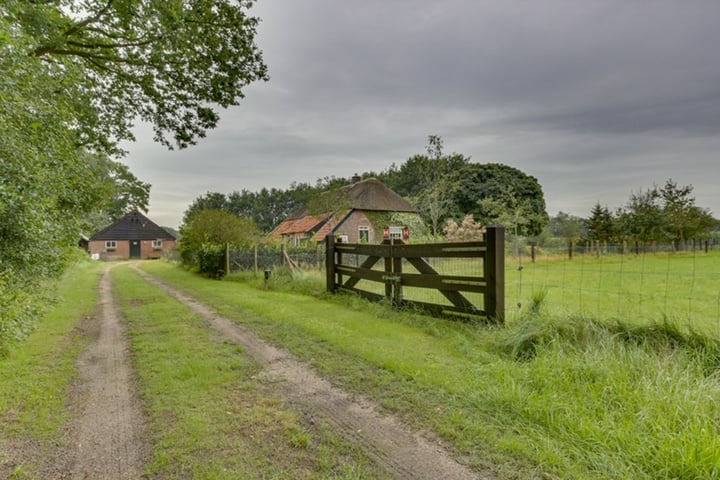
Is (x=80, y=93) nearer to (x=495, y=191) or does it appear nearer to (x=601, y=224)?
(x=601, y=224)

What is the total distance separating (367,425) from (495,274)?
11.1 feet

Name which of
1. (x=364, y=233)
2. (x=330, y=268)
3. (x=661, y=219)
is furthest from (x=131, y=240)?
(x=661, y=219)

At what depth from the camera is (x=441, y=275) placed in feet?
20.2

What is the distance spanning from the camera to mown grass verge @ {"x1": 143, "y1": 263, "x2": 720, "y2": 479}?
2.16m

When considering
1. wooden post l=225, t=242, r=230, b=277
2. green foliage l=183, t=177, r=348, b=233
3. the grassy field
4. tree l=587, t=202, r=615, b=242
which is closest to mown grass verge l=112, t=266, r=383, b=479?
the grassy field

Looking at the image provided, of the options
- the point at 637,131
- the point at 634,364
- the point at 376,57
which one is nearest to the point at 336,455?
the point at 634,364

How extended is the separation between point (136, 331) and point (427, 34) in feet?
34.6

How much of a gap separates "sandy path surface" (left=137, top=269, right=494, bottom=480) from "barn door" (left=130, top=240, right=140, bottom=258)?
44.6 meters

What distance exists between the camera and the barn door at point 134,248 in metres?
40.7

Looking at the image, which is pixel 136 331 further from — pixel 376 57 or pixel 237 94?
pixel 376 57

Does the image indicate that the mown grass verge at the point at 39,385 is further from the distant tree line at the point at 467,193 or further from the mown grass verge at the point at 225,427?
the distant tree line at the point at 467,193

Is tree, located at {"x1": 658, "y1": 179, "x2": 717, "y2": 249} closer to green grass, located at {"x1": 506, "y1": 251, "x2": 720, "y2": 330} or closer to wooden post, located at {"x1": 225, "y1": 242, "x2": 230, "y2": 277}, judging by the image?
green grass, located at {"x1": 506, "y1": 251, "x2": 720, "y2": 330}

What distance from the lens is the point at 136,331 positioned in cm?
595

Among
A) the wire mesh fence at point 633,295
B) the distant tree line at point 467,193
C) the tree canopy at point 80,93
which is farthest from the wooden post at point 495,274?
the distant tree line at point 467,193
